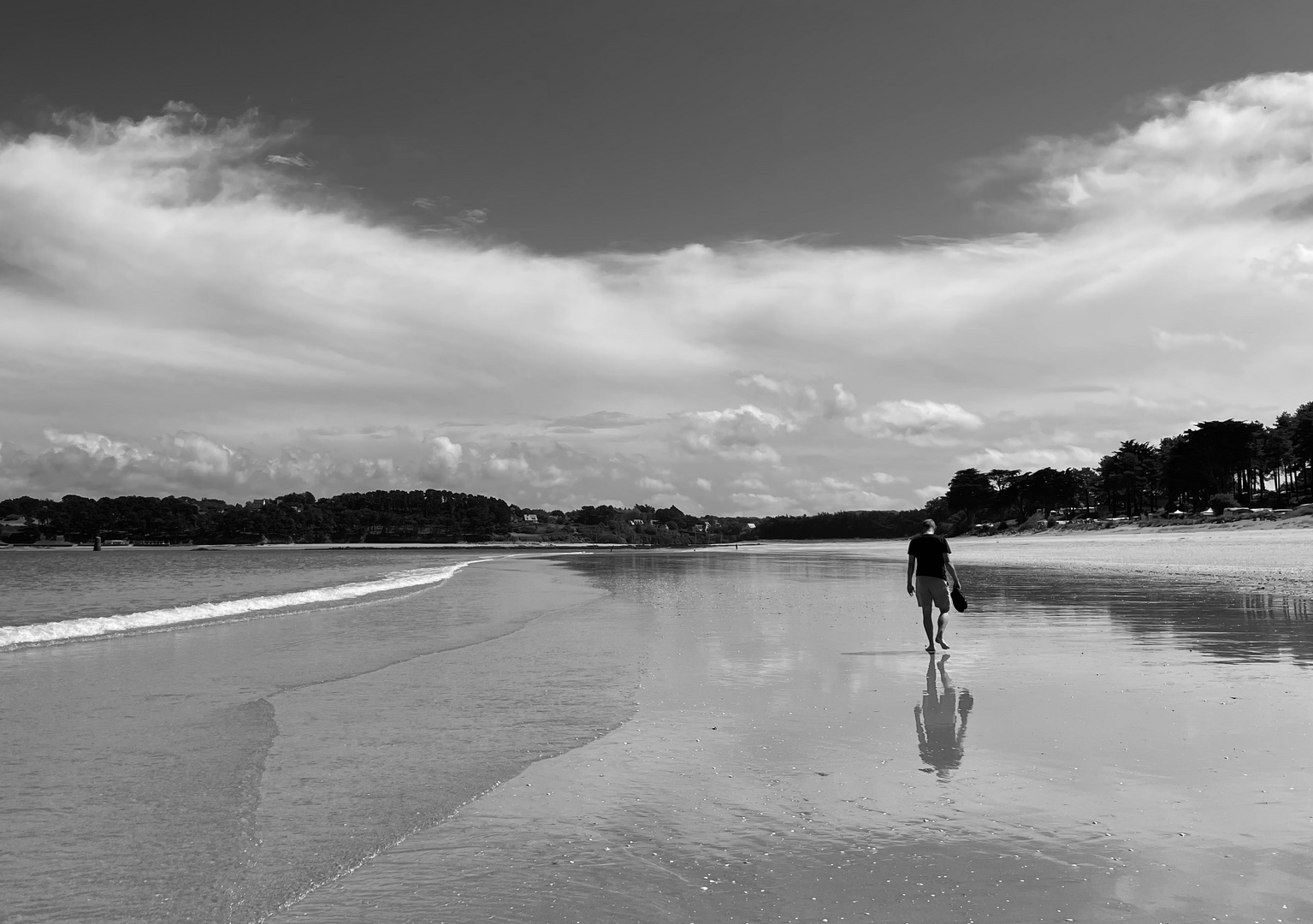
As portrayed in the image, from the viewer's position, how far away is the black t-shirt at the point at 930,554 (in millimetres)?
13891

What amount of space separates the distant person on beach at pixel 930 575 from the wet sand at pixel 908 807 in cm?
165

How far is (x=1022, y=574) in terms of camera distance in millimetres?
35625

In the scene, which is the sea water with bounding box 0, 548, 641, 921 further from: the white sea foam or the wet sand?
the wet sand

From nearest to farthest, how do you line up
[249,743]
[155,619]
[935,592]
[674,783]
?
[674,783] → [249,743] → [935,592] → [155,619]

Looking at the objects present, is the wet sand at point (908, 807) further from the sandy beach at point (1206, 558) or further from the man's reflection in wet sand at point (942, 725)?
the sandy beach at point (1206, 558)

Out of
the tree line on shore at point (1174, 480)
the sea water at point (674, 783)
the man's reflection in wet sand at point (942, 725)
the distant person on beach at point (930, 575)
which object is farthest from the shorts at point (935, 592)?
the tree line on shore at point (1174, 480)

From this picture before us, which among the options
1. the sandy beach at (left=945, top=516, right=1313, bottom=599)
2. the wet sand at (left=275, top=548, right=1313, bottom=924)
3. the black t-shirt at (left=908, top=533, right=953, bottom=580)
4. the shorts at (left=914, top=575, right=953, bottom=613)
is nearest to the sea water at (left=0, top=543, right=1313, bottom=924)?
the wet sand at (left=275, top=548, right=1313, bottom=924)

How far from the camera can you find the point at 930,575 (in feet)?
45.5

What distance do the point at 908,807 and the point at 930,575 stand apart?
8610mm

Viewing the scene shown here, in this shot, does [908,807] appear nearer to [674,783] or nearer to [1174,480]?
[674,783]

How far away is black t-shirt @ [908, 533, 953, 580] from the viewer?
13.9 metres

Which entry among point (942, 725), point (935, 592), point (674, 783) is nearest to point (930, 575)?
point (935, 592)

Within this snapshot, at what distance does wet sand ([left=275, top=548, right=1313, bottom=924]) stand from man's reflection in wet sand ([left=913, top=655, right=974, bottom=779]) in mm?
41

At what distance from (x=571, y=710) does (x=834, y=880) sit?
533cm
